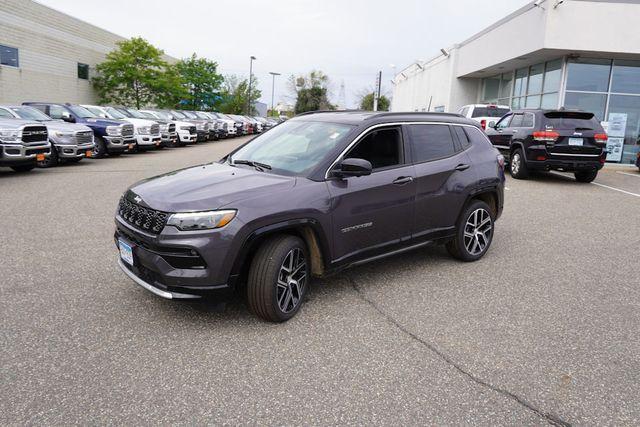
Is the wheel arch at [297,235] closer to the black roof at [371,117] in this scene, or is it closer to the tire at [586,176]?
the black roof at [371,117]

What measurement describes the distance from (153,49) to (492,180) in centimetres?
3399

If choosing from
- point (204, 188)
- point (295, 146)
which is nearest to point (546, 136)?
point (295, 146)

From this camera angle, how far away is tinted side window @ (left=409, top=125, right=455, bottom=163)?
197 inches

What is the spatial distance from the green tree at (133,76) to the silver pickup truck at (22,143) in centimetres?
2383

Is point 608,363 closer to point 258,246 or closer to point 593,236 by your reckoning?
point 258,246

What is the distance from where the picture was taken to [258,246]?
3791 mm

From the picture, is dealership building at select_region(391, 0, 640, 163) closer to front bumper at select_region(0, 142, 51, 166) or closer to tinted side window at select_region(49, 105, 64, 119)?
front bumper at select_region(0, 142, 51, 166)

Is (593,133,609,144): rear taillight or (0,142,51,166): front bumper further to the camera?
(593,133,609,144): rear taillight

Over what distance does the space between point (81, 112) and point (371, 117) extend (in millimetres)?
15123

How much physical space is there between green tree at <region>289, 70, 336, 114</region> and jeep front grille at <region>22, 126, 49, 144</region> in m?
74.0

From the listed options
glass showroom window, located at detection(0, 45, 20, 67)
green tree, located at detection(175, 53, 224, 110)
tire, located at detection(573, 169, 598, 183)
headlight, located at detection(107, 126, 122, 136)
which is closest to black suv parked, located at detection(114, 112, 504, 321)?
tire, located at detection(573, 169, 598, 183)

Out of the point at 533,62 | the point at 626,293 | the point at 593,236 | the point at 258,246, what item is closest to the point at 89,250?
the point at 258,246

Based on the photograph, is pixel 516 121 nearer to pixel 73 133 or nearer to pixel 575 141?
pixel 575 141

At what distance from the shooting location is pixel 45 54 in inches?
1144
